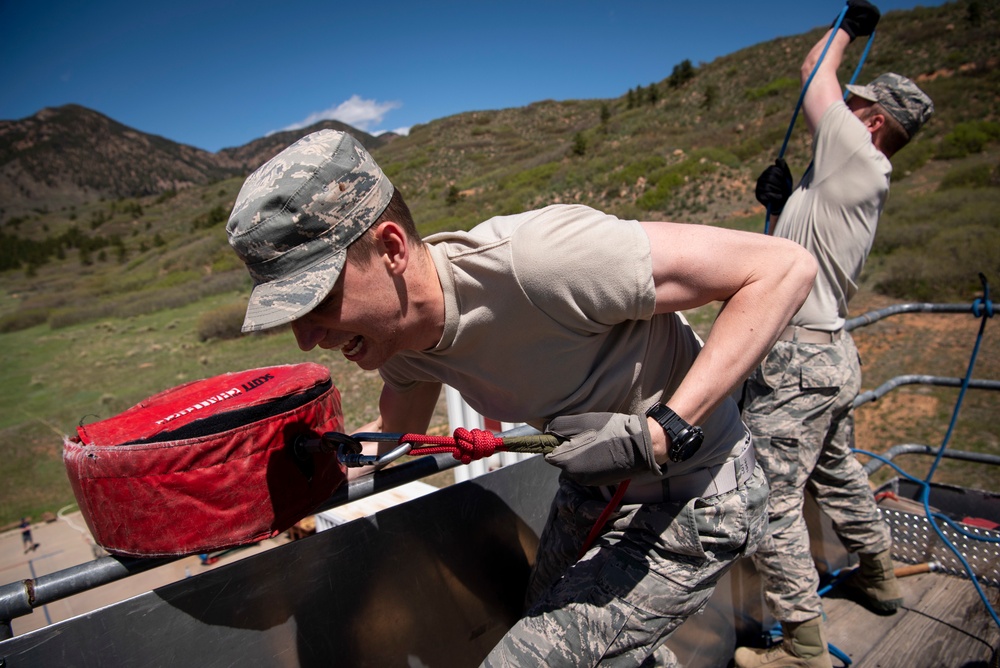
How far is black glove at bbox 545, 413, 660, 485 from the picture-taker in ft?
4.36

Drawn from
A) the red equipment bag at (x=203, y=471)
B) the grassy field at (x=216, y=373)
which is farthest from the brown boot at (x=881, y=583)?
the grassy field at (x=216, y=373)

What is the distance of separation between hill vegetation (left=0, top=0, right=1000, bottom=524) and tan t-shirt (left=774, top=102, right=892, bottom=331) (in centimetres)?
528

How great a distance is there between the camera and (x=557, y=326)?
1.40 m

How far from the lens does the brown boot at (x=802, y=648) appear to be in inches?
88.2

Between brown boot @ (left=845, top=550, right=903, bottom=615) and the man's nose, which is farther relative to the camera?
brown boot @ (left=845, top=550, right=903, bottom=615)

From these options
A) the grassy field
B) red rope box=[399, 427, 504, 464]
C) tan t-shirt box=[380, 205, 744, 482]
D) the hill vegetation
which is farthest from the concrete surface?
tan t-shirt box=[380, 205, 744, 482]

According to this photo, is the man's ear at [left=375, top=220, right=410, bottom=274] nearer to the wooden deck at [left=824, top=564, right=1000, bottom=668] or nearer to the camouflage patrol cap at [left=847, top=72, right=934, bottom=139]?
the camouflage patrol cap at [left=847, top=72, right=934, bottom=139]

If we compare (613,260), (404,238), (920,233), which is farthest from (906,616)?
(920,233)

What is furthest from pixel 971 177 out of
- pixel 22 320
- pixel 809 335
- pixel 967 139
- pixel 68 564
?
pixel 22 320

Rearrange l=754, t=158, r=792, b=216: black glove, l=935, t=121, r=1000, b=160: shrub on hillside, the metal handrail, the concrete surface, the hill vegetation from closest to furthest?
the metal handrail, l=754, t=158, r=792, b=216: black glove, the concrete surface, the hill vegetation, l=935, t=121, r=1000, b=160: shrub on hillside

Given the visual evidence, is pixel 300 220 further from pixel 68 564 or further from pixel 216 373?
pixel 216 373

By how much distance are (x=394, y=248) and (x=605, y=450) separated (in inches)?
26.3

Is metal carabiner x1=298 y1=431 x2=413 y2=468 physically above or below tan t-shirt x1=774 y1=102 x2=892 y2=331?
below

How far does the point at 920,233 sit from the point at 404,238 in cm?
1859
